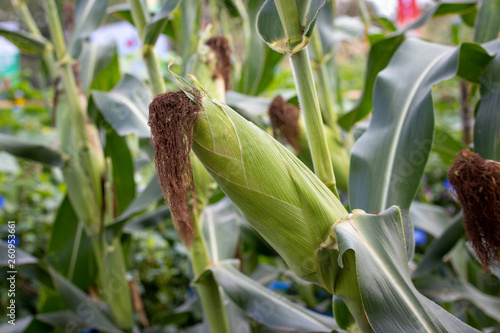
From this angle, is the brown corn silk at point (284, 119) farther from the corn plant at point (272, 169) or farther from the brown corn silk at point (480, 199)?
the brown corn silk at point (480, 199)

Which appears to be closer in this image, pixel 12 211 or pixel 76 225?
pixel 76 225

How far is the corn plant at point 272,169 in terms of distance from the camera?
1.73ft

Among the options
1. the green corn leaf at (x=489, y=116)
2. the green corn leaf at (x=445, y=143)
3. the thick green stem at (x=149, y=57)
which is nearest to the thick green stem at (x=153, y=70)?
the thick green stem at (x=149, y=57)

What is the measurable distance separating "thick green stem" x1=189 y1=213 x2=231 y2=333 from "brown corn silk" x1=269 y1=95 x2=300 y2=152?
0.32 metres

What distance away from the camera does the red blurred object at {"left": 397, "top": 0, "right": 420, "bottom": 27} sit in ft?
6.64

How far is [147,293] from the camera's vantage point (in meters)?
1.79

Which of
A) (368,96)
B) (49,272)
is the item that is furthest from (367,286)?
(49,272)

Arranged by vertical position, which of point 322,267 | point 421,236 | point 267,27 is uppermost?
point 267,27

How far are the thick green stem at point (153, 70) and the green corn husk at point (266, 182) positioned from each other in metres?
0.33

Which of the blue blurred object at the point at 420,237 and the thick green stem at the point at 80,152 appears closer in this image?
the thick green stem at the point at 80,152

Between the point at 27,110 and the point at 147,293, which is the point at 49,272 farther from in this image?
the point at 27,110

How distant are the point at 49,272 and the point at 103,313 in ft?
0.70

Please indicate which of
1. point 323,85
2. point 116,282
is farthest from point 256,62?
point 116,282

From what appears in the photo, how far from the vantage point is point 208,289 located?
921 millimetres
